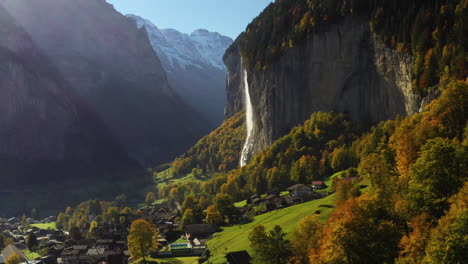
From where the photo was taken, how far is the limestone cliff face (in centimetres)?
9362

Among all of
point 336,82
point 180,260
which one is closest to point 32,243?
point 180,260

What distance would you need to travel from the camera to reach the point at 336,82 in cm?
11162

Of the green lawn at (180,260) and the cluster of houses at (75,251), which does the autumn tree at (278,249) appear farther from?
the cluster of houses at (75,251)

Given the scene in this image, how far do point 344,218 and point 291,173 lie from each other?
6172 cm

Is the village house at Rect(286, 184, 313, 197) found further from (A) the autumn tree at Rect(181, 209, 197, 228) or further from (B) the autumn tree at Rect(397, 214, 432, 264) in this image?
(B) the autumn tree at Rect(397, 214, 432, 264)

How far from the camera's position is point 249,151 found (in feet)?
491

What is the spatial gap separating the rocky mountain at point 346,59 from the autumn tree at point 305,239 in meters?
38.5

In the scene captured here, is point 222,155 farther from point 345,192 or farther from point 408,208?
point 408,208

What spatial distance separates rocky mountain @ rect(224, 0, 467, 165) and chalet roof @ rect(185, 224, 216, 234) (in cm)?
4356

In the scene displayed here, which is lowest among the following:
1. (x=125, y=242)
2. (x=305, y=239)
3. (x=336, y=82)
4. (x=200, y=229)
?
(x=305, y=239)

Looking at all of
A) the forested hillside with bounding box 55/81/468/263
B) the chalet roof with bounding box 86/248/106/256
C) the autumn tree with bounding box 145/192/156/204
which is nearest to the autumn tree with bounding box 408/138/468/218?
the forested hillside with bounding box 55/81/468/263

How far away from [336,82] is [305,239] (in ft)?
241

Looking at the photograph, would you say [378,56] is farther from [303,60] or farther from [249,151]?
[249,151]

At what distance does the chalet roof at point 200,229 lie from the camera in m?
77.2
